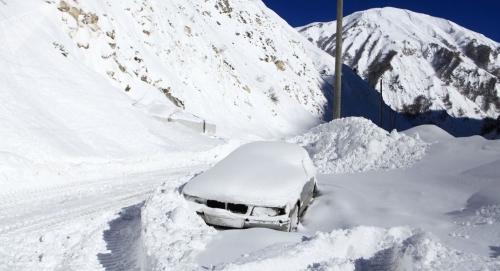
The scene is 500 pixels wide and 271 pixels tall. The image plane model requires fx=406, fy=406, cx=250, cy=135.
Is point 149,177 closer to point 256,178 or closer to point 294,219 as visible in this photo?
point 256,178

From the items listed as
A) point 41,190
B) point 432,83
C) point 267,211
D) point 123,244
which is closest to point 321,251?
point 267,211

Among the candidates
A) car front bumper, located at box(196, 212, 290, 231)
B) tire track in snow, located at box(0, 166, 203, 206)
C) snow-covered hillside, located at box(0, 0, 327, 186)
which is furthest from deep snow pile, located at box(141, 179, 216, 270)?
snow-covered hillside, located at box(0, 0, 327, 186)

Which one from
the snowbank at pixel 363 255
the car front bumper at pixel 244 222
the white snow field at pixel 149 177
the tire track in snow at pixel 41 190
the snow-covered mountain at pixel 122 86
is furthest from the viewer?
the snow-covered mountain at pixel 122 86

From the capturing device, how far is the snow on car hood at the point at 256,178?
5.63 metres

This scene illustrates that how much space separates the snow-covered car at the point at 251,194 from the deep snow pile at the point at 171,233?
0.85ft

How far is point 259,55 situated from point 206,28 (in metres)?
11.0

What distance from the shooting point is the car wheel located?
5789 millimetres

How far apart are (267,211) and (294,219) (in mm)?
603

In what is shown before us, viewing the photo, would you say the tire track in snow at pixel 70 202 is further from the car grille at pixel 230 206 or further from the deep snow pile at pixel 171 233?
the car grille at pixel 230 206

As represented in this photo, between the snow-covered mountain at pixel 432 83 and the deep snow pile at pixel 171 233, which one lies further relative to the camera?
the snow-covered mountain at pixel 432 83

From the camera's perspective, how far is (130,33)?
1167 inches

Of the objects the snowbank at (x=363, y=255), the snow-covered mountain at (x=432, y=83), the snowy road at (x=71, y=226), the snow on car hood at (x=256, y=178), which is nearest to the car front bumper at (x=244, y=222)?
the snow on car hood at (x=256, y=178)

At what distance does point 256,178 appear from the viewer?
6.12 m

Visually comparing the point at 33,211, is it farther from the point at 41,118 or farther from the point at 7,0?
the point at 7,0
